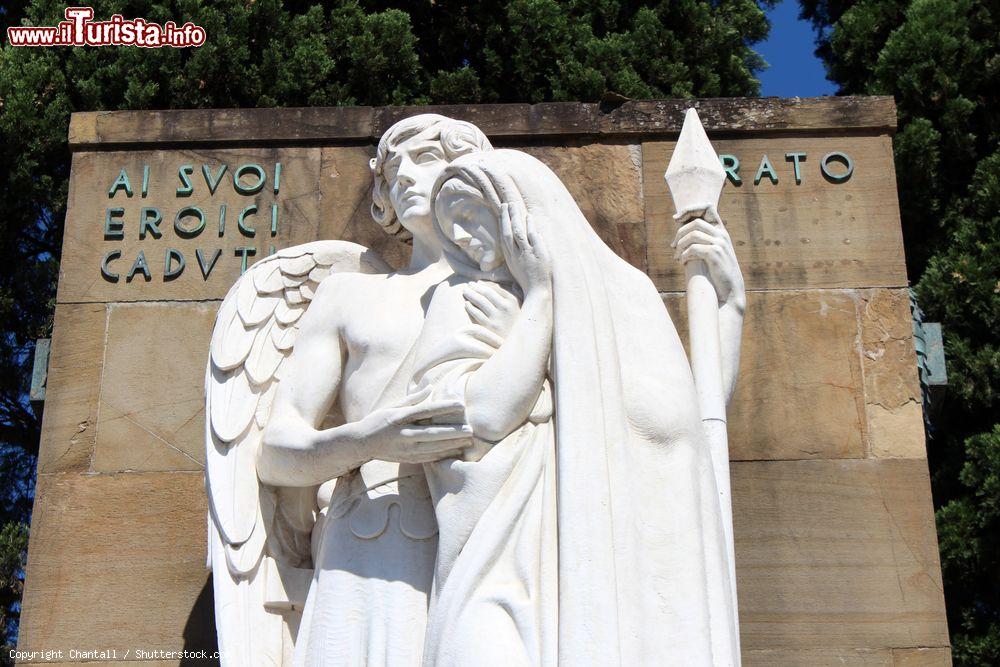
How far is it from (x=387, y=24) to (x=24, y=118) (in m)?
2.68

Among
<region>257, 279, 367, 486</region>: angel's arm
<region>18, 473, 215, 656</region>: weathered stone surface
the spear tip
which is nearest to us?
<region>257, 279, 367, 486</region>: angel's arm

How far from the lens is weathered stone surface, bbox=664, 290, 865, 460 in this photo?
22.5 ft

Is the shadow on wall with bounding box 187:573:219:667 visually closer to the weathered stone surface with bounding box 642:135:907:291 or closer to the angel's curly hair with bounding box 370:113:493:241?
the angel's curly hair with bounding box 370:113:493:241

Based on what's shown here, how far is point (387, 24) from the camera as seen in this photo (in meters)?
11.2

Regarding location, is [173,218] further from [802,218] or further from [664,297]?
[802,218]

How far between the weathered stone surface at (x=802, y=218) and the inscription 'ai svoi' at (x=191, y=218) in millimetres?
1885

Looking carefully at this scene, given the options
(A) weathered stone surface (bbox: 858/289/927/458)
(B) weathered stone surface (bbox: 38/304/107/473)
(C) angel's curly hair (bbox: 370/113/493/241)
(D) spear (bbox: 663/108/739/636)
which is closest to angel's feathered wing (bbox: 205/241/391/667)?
(C) angel's curly hair (bbox: 370/113/493/241)

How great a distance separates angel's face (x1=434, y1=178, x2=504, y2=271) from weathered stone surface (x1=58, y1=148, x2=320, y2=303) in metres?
2.04

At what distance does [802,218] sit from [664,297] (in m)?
0.81

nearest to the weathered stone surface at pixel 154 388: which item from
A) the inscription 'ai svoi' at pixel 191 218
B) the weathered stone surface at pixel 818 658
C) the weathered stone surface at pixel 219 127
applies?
the inscription 'ai svoi' at pixel 191 218

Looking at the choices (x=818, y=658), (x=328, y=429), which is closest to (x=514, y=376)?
(x=328, y=429)

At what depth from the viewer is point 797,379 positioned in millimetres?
7008

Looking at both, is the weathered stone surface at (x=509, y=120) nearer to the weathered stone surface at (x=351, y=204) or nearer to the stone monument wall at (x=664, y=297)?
the stone monument wall at (x=664, y=297)

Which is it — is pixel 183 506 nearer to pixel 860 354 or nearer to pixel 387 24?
pixel 860 354
